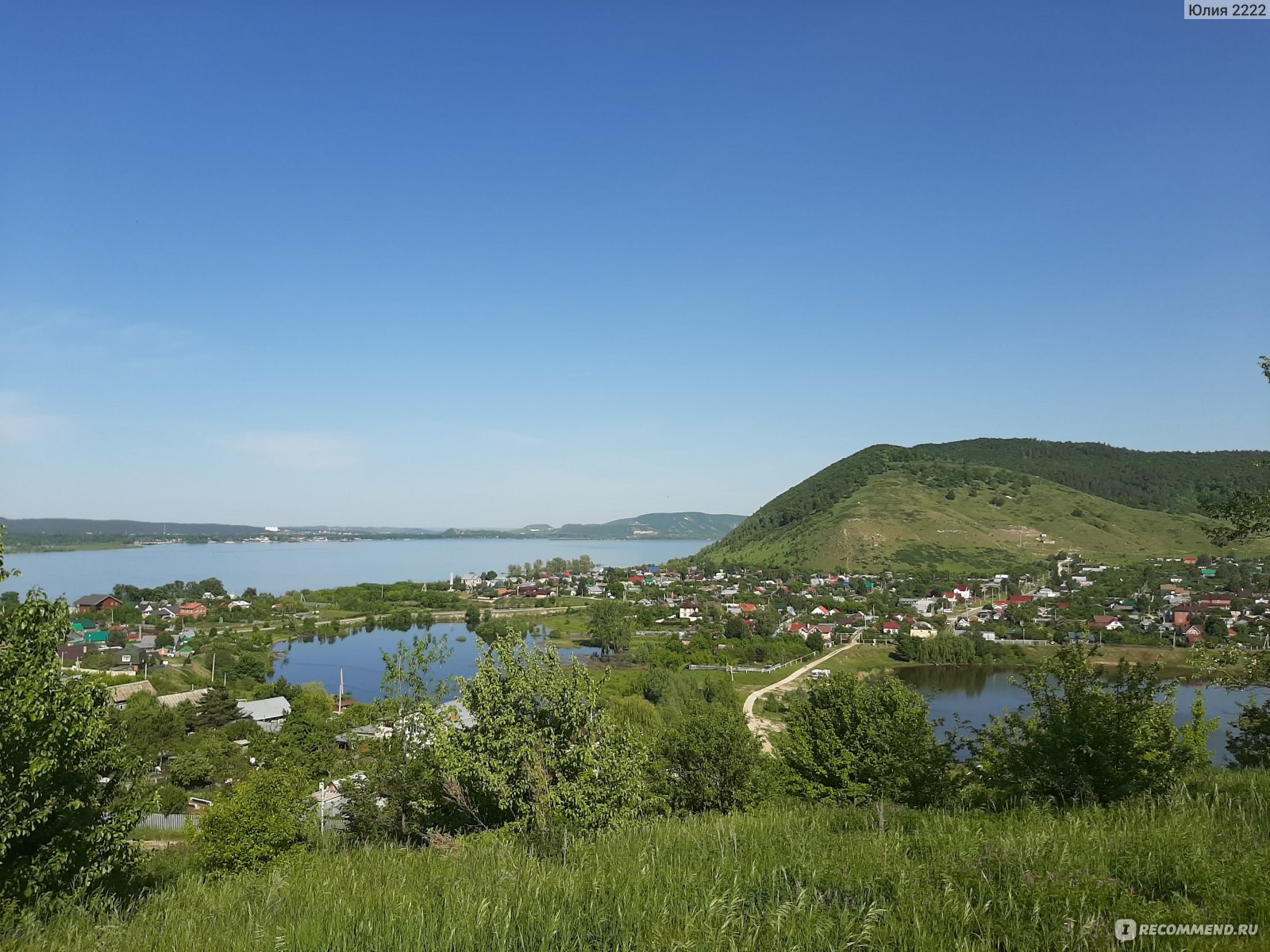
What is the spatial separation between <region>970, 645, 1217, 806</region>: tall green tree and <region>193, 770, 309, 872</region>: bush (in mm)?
14619

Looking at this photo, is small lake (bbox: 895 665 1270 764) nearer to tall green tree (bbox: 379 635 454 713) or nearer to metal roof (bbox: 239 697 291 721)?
tall green tree (bbox: 379 635 454 713)

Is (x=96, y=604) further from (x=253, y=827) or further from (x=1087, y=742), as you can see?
(x=1087, y=742)

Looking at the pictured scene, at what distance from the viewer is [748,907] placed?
10.6 ft

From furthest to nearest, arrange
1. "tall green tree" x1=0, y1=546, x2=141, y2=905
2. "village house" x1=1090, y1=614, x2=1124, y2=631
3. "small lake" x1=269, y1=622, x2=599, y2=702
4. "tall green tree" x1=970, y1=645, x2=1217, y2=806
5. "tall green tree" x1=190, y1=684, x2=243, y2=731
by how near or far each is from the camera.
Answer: "village house" x1=1090, y1=614, x2=1124, y2=631, "small lake" x1=269, y1=622, x2=599, y2=702, "tall green tree" x1=190, y1=684, x2=243, y2=731, "tall green tree" x1=970, y1=645, x2=1217, y2=806, "tall green tree" x1=0, y1=546, x2=141, y2=905

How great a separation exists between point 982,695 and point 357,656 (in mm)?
62434

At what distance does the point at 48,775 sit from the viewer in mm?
6867

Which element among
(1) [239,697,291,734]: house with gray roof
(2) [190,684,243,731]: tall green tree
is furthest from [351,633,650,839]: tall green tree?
(1) [239,697,291,734]: house with gray roof

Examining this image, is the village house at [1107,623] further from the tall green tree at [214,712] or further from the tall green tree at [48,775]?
the tall green tree at [48,775]

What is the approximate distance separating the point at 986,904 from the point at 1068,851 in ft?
4.47

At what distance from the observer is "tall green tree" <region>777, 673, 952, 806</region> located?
15.9 metres

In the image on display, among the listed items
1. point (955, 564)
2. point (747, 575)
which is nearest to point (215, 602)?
point (747, 575)

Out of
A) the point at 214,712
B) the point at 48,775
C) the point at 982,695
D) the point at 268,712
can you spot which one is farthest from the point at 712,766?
the point at 982,695

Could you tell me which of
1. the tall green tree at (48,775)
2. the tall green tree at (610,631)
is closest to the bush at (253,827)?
the tall green tree at (48,775)

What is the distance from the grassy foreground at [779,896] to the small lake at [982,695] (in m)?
37.1
